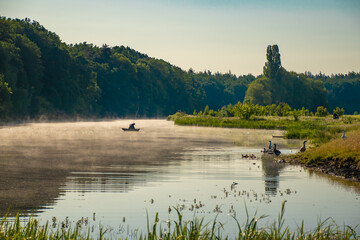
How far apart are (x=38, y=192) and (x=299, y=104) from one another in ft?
514

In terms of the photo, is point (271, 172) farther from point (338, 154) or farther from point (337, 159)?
point (338, 154)

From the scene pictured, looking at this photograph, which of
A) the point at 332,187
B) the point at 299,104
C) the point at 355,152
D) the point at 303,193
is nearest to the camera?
the point at 303,193

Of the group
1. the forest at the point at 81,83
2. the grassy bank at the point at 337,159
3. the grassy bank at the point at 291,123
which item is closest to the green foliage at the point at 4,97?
the forest at the point at 81,83

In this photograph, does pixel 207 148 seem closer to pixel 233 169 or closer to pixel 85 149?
pixel 85 149

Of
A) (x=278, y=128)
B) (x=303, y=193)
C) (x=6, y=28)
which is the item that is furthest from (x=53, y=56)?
(x=303, y=193)

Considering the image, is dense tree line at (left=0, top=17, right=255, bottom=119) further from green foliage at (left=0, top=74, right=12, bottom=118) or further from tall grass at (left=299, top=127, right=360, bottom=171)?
tall grass at (left=299, top=127, right=360, bottom=171)

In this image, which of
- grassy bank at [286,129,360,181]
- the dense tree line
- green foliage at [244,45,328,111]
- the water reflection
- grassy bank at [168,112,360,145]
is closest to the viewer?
the water reflection

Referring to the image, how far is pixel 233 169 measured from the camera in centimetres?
3103

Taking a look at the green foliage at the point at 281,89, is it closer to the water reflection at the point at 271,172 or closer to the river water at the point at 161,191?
the water reflection at the point at 271,172

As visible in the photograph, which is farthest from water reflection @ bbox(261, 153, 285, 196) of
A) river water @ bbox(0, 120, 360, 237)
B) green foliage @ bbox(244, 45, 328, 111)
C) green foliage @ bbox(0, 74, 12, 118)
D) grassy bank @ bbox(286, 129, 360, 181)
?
green foliage @ bbox(244, 45, 328, 111)

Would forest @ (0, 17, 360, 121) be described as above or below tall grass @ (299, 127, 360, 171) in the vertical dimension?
above

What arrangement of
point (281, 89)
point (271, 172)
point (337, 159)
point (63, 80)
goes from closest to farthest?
point (271, 172) → point (337, 159) → point (63, 80) → point (281, 89)

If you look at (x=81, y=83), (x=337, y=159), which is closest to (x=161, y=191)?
(x=337, y=159)

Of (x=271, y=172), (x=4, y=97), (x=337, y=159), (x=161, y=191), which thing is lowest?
(x=161, y=191)
